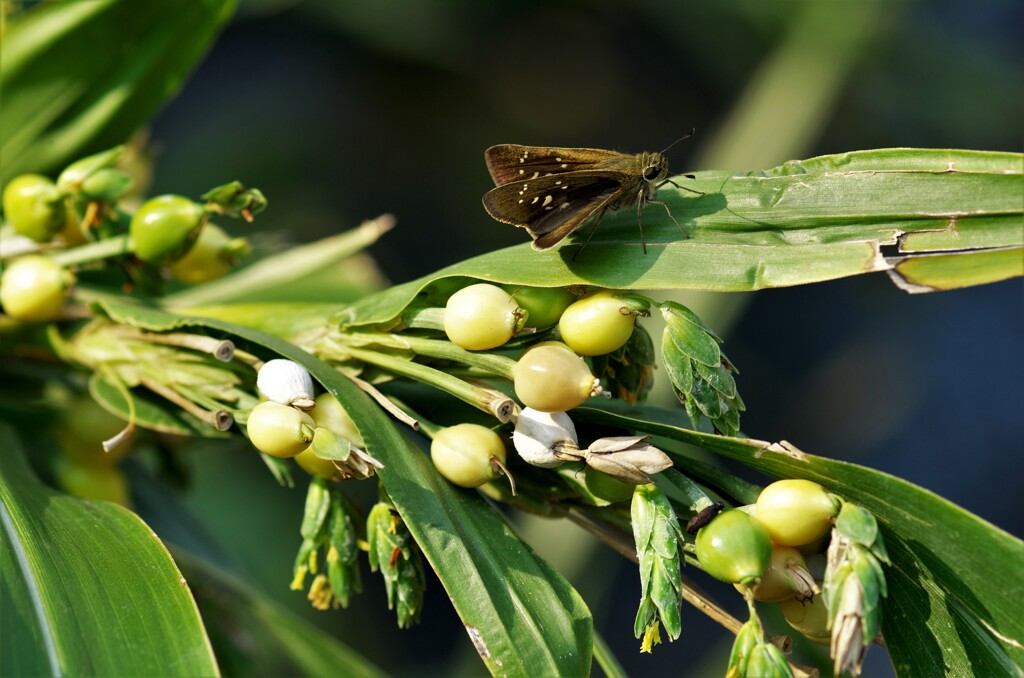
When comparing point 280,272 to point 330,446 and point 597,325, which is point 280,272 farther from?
point 597,325

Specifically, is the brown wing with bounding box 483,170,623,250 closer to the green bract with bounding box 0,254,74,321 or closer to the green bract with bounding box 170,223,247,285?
the green bract with bounding box 170,223,247,285

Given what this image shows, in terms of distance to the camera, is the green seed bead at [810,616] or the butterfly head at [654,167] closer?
the green seed bead at [810,616]

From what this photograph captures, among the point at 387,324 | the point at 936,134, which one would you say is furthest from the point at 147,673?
the point at 936,134

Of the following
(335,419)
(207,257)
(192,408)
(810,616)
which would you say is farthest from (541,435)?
(207,257)

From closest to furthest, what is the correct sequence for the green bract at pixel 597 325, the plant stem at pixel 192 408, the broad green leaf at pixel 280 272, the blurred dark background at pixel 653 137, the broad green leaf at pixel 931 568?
the broad green leaf at pixel 931 568 < the green bract at pixel 597 325 < the plant stem at pixel 192 408 < the broad green leaf at pixel 280 272 < the blurred dark background at pixel 653 137

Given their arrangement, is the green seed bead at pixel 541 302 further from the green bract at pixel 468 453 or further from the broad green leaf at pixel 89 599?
the broad green leaf at pixel 89 599

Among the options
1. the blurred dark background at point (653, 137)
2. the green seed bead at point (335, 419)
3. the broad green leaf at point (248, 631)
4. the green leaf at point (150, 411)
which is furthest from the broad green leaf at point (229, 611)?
the blurred dark background at point (653, 137)
